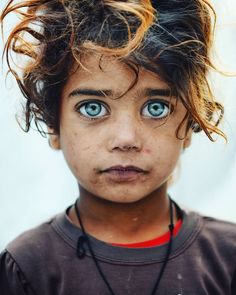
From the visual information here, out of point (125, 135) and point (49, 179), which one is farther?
point (49, 179)

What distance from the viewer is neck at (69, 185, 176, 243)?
142cm

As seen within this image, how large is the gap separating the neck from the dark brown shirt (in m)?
0.04

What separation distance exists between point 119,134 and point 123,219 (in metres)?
0.25

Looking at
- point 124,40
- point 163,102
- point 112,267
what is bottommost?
point 112,267

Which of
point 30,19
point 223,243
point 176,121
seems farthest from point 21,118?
point 223,243

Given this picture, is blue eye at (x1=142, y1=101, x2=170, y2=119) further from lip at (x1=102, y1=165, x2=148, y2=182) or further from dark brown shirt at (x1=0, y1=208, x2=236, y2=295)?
dark brown shirt at (x1=0, y1=208, x2=236, y2=295)

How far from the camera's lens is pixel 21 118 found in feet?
5.41

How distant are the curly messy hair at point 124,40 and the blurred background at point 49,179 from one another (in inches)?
17.6

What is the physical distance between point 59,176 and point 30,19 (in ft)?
2.29

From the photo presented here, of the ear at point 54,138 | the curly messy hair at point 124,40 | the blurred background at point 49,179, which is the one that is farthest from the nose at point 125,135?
the blurred background at point 49,179

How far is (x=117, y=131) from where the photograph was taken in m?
1.27

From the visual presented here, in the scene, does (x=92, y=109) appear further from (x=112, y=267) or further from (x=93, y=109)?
(x=112, y=267)

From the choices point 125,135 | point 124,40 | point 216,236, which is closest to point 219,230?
point 216,236

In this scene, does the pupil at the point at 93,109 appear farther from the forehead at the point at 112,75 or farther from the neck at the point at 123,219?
the neck at the point at 123,219
